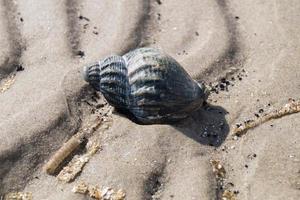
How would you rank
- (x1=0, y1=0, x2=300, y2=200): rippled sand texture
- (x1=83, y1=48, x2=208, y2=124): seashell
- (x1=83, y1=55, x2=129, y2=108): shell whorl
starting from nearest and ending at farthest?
1. (x1=0, y1=0, x2=300, y2=200): rippled sand texture
2. (x1=83, y1=48, x2=208, y2=124): seashell
3. (x1=83, y1=55, x2=129, y2=108): shell whorl

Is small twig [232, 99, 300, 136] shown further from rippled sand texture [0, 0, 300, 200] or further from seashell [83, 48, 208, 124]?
seashell [83, 48, 208, 124]

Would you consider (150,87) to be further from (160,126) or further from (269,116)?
(269,116)

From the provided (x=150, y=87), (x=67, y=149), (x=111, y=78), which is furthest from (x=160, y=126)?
(x=67, y=149)

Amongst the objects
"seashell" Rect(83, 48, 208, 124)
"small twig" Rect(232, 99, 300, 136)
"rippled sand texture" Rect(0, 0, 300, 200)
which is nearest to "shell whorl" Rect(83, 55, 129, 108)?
"seashell" Rect(83, 48, 208, 124)

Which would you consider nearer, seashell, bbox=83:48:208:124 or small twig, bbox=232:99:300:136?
seashell, bbox=83:48:208:124

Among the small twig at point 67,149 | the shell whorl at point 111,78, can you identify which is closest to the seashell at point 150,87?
the shell whorl at point 111,78

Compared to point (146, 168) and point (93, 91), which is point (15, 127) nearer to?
point (93, 91)
